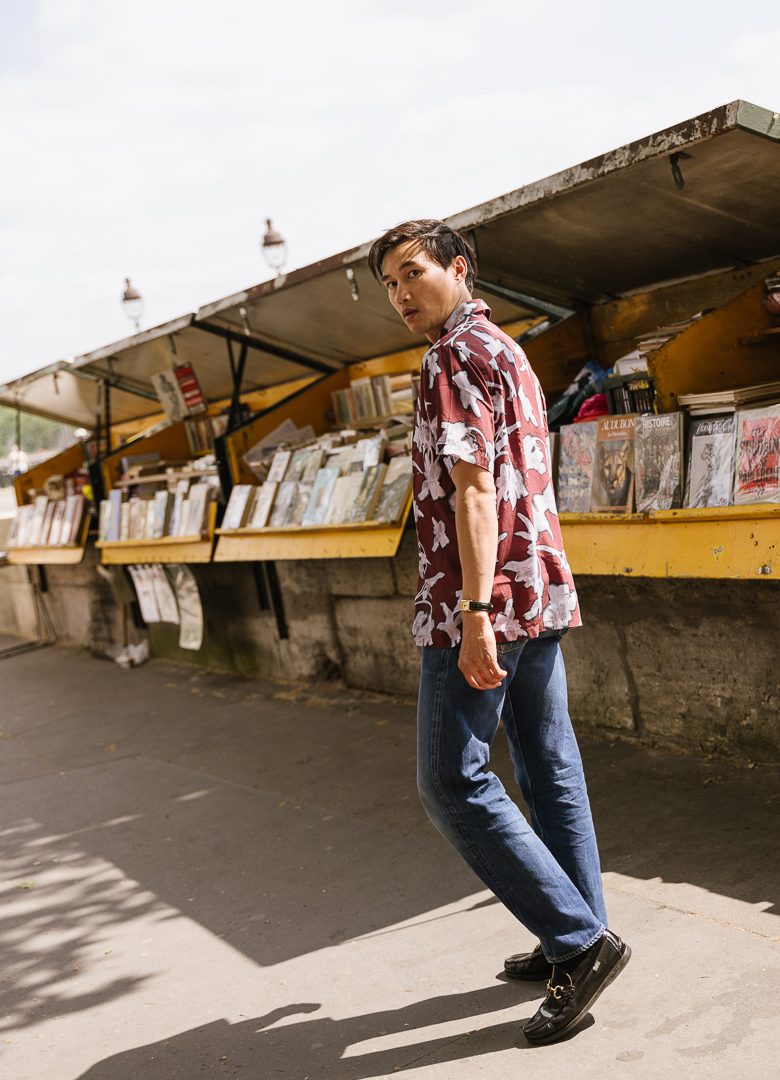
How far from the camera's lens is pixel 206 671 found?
27.7ft

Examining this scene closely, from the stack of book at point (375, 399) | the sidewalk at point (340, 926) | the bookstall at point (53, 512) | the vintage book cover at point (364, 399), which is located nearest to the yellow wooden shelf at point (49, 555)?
the bookstall at point (53, 512)

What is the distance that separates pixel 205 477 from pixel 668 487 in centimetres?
447

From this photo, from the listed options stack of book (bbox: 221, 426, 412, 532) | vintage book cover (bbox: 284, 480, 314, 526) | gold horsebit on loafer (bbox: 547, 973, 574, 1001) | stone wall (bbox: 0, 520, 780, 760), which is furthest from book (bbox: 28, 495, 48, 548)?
gold horsebit on loafer (bbox: 547, 973, 574, 1001)

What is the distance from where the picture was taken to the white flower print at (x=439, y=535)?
261cm

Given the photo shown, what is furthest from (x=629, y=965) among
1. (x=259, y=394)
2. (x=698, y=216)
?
(x=259, y=394)

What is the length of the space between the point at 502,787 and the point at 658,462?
6.60 ft

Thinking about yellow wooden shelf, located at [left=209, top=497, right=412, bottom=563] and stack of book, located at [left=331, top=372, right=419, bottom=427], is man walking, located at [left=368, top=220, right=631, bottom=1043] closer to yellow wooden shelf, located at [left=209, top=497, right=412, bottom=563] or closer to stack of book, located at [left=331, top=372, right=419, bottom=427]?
yellow wooden shelf, located at [left=209, top=497, right=412, bottom=563]

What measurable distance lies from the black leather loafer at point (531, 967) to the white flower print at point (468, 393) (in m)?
1.48

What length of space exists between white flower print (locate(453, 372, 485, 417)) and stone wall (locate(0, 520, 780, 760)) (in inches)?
81.7

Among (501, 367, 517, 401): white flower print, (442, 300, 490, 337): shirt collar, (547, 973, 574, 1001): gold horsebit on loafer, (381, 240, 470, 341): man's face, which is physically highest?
(381, 240, 470, 341): man's face

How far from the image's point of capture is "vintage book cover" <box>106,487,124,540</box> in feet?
28.6

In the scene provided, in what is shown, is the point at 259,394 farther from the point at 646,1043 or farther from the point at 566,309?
the point at 646,1043

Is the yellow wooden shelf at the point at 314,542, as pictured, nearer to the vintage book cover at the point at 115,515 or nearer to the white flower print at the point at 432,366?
the vintage book cover at the point at 115,515

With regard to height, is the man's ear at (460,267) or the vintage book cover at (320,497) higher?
the man's ear at (460,267)
